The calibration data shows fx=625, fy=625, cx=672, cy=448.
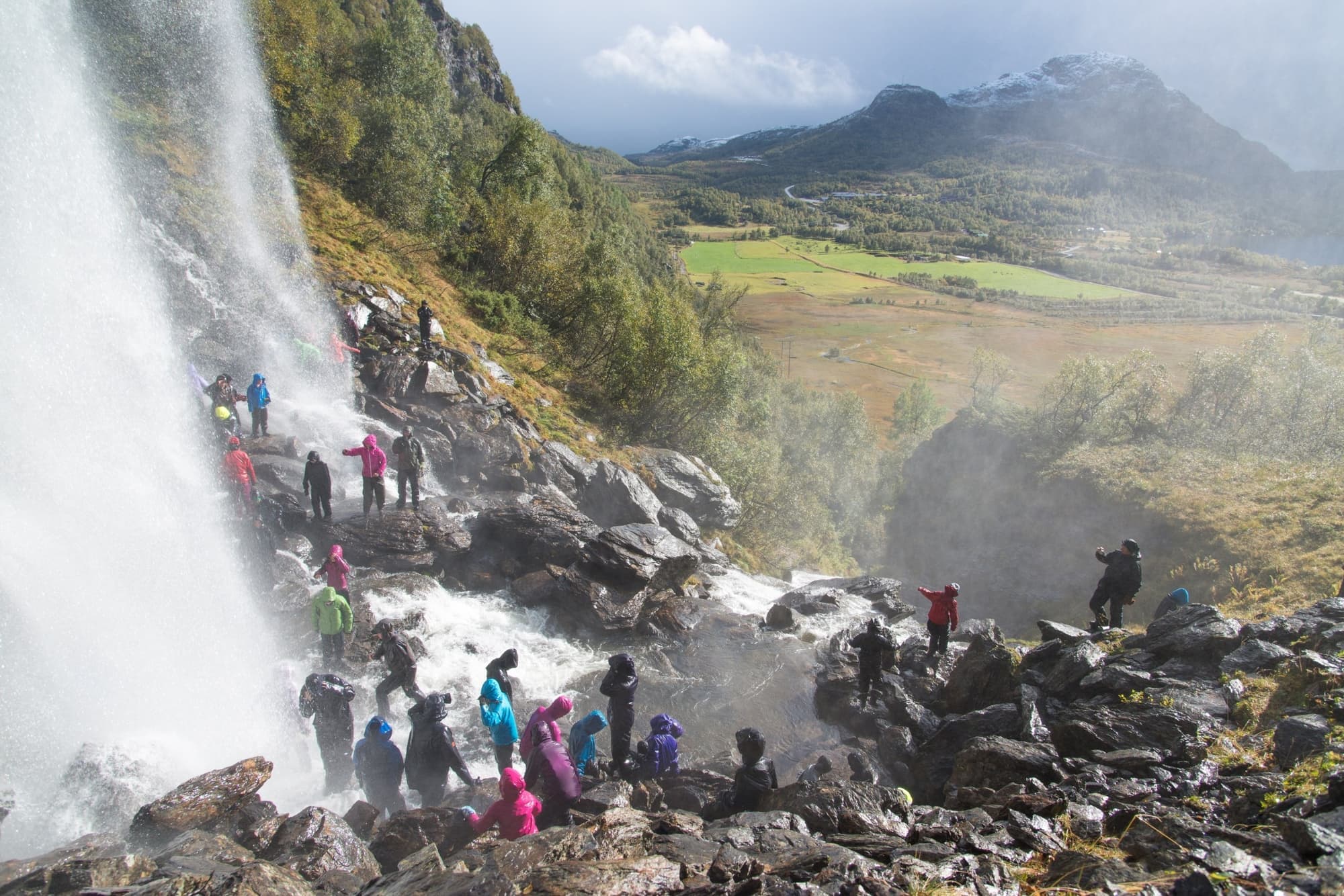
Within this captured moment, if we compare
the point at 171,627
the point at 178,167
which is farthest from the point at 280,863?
the point at 178,167

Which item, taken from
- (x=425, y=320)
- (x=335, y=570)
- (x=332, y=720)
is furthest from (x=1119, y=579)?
(x=425, y=320)

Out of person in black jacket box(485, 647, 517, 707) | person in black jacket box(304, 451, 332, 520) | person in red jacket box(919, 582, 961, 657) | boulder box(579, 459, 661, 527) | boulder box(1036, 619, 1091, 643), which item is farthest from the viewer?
boulder box(579, 459, 661, 527)

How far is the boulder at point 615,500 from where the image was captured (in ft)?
96.4

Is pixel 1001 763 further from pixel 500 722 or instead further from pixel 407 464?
pixel 407 464

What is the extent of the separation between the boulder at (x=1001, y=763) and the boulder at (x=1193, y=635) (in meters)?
5.36

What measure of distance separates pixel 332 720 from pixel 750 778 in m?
8.07

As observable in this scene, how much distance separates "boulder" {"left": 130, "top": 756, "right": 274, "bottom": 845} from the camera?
395 inches

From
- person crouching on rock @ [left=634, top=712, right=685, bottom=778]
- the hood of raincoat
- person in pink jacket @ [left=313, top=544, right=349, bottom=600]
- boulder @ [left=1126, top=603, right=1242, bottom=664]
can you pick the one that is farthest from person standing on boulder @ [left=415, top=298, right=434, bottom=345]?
boulder @ [left=1126, top=603, right=1242, bottom=664]

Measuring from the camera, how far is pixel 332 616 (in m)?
15.0

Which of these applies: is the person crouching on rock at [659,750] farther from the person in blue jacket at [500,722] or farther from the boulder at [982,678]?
the boulder at [982,678]

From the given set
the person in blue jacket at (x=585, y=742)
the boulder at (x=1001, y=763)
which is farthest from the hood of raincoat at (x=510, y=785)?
the boulder at (x=1001, y=763)

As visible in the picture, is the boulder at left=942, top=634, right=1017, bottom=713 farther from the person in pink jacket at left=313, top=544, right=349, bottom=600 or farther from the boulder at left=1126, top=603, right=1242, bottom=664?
the person in pink jacket at left=313, top=544, right=349, bottom=600

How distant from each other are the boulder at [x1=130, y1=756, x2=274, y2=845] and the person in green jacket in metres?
4.01

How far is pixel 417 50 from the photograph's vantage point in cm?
6469
